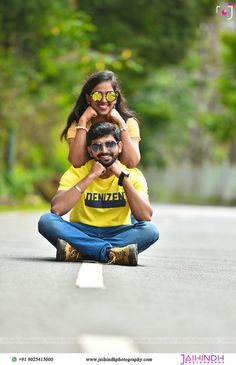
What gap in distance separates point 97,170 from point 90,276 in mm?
1170

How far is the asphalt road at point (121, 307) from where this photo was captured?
14.2 feet

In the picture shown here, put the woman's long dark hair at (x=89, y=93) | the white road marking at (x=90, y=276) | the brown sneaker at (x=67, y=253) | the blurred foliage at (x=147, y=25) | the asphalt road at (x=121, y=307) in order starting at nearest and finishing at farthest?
the asphalt road at (x=121, y=307) → the white road marking at (x=90, y=276) → the brown sneaker at (x=67, y=253) → the woman's long dark hair at (x=89, y=93) → the blurred foliage at (x=147, y=25)

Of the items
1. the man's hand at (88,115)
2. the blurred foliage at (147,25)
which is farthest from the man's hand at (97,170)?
the blurred foliage at (147,25)

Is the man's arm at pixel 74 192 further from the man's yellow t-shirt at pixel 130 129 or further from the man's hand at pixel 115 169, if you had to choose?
the man's yellow t-shirt at pixel 130 129

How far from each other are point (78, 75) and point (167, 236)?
12.7 meters

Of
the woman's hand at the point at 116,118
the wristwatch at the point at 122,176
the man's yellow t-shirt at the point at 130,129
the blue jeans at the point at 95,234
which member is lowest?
the blue jeans at the point at 95,234

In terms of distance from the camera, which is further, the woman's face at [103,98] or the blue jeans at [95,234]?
the woman's face at [103,98]

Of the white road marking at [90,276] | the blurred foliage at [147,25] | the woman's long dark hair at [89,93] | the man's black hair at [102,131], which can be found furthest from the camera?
the blurred foliage at [147,25]

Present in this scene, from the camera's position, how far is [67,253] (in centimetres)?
773

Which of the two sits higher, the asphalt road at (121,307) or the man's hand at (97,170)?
the man's hand at (97,170)

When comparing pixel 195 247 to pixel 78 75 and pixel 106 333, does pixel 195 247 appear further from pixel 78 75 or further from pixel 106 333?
pixel 78 75

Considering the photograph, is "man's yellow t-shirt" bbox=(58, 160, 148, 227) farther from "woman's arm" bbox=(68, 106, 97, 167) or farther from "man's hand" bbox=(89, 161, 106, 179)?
"man's hand" bbox=(89, 161, 106, 179)

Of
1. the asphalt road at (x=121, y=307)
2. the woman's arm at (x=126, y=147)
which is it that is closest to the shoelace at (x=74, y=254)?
the asphalt road at (x=121, y=307)

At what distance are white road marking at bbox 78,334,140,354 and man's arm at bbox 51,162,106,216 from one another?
10.2 feet
